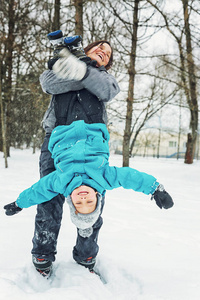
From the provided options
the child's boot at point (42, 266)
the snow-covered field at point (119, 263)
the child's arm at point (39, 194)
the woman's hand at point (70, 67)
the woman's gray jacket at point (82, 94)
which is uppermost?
the woman's hand at point (70, 67)

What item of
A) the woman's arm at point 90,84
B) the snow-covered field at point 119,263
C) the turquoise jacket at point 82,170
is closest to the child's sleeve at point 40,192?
the turquoise jacket at point 82,170

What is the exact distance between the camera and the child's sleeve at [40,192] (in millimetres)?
1469

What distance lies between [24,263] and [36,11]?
37.6ft

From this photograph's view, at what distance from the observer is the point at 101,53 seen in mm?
1798

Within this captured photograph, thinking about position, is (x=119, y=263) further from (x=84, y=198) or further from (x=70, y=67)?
(x=70, y=67)

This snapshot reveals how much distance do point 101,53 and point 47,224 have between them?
1.27 m

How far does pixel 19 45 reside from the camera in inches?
401

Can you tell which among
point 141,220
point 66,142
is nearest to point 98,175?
point 66,142

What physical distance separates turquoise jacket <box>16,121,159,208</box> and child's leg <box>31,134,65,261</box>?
16cm

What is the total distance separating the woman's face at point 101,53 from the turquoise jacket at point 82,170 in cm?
53

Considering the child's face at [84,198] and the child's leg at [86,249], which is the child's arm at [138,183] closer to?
the child's face at [84,198]

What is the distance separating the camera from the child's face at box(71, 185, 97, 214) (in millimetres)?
1309

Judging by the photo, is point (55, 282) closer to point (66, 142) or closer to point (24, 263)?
point (24, 263)

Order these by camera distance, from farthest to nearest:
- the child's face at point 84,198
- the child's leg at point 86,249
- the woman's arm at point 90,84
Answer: the child's leg at point 86,249 < the woman's arm at point 90,84 < the child's face at point 84,198
